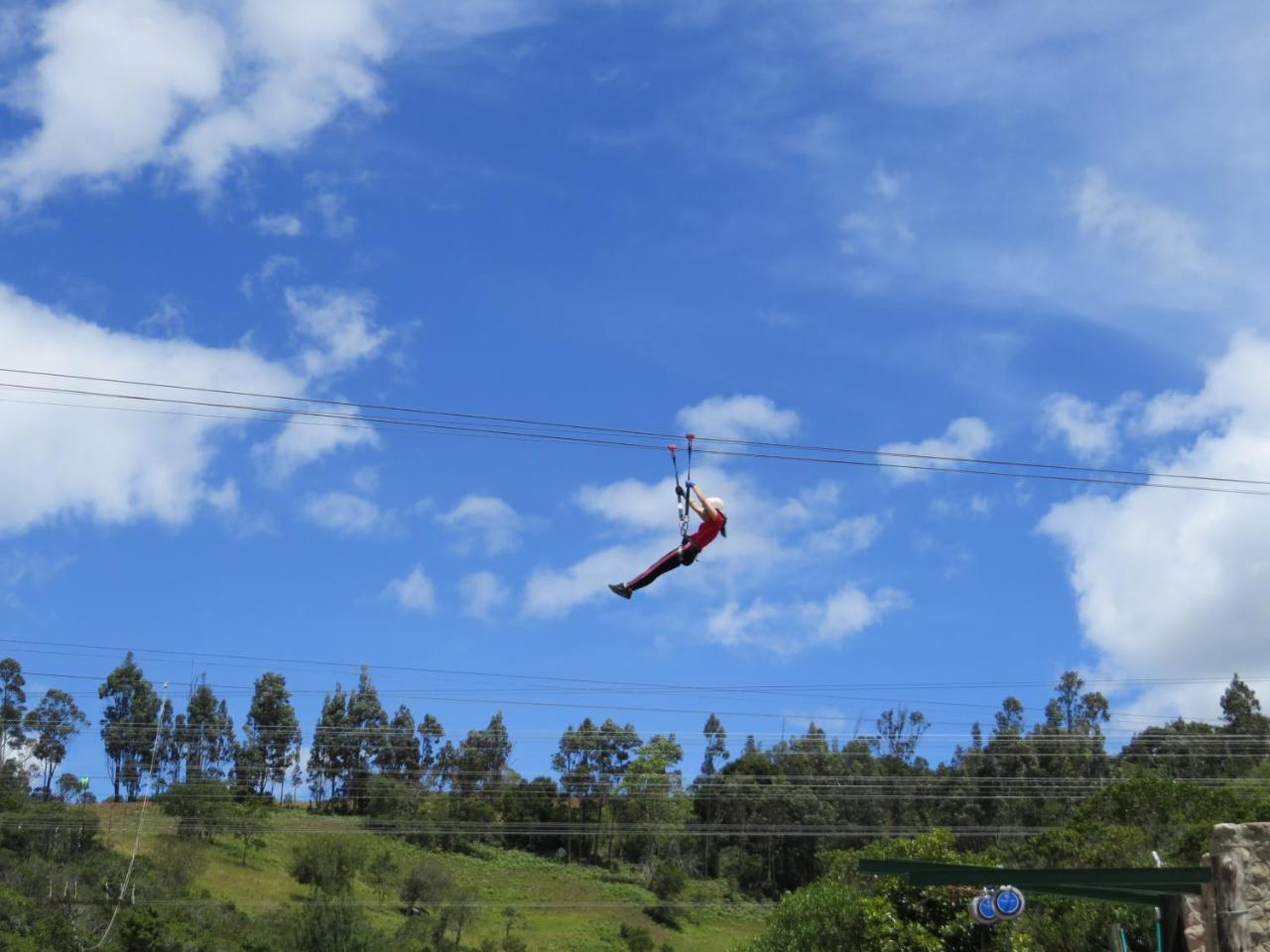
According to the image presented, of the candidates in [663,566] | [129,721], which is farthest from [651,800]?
[663,566]

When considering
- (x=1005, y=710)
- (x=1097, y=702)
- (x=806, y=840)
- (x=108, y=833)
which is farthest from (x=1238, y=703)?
(x=108, y=833)

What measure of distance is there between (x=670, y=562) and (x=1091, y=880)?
6423 millimetres

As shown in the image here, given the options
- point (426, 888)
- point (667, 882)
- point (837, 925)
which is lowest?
point (837, 925)

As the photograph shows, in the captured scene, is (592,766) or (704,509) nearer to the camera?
(704,509)

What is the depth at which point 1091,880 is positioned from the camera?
13.8 m

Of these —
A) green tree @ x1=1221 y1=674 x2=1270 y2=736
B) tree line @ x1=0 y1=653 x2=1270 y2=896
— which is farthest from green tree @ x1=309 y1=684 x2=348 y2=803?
green tree @ x1=1221 y1=674 x2=1270 y2=736

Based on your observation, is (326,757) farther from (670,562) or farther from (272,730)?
(670,562)

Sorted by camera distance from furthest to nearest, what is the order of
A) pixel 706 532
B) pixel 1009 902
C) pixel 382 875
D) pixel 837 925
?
pixel 382 875, pixel 837 925, pixel 706 532, pixel 1009 902

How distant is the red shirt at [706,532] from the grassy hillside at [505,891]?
40920mm

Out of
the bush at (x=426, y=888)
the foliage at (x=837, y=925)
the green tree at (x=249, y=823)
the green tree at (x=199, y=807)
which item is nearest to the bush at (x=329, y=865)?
the bush at (x=426, y=888)

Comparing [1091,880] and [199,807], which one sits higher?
[199,807]

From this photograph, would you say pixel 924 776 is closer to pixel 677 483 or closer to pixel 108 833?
pixel 108 833

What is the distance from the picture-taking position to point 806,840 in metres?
74.7

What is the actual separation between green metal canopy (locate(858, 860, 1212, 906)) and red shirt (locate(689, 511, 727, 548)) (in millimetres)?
4734
